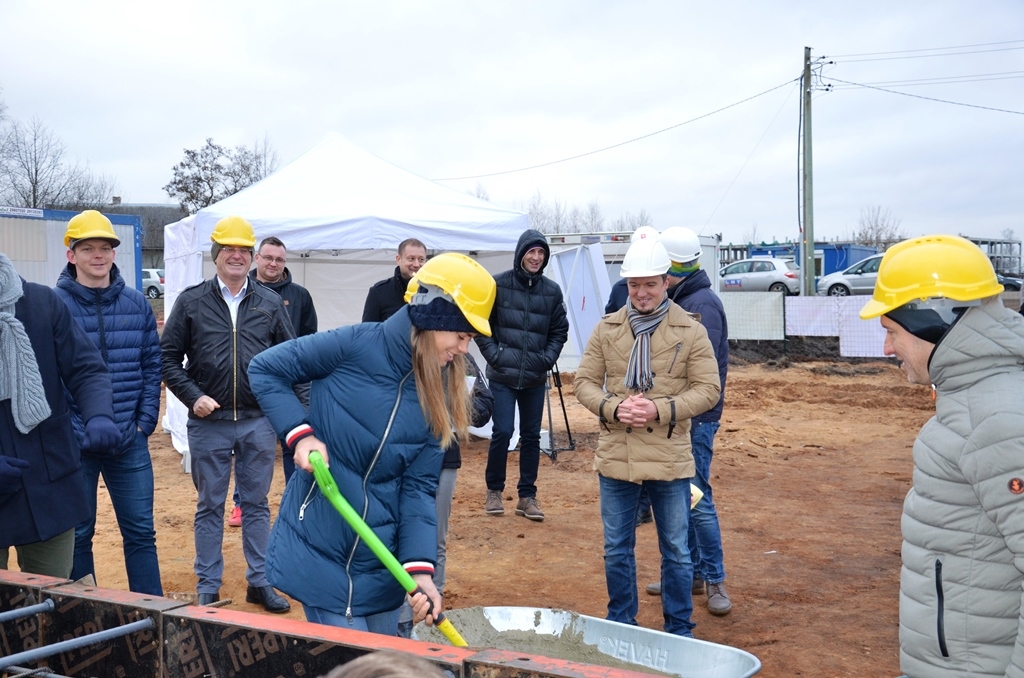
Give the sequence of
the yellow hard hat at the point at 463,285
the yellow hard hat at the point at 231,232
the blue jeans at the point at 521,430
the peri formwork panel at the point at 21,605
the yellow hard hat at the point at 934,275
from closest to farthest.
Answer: the yellow hard hat at the point at 934,275 < the peri formwork panel at the point at 21,605 < the yellow hard hat at the point at 463,285 < the yellow hard hat at the point at 231,232 < the blue jeans at the point at 521,430

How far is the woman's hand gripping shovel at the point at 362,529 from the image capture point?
2.49 meters

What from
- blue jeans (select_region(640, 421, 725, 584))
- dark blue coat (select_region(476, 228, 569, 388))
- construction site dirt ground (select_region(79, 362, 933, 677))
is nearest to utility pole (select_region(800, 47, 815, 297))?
construction site dirt ground (select_region(79, 362, 933, 677))

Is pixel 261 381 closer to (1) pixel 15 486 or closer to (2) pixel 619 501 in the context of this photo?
(1) pixel 15 486

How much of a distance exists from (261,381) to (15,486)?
3.29 feet

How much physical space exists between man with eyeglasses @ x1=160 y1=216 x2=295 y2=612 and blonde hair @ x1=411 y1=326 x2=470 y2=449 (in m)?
2.00

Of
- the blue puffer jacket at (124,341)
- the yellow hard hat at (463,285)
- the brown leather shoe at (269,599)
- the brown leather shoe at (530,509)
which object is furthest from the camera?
the brown leather shoe at (530,509)

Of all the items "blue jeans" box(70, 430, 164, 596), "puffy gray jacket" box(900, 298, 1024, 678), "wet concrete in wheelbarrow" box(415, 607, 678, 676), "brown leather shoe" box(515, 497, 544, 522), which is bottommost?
"brown leather shoe" box(515, 497, 544, 522)

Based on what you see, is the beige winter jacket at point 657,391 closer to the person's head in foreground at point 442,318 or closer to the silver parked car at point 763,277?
the person's head in foreground at point 442,318

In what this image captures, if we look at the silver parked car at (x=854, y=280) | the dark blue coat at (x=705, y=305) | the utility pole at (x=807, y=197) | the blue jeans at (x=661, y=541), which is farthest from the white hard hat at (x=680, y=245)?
the silver parked car at (x=854, y=280)

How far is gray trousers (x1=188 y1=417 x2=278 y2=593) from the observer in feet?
14.8

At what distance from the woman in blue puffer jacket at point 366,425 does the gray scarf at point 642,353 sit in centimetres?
143

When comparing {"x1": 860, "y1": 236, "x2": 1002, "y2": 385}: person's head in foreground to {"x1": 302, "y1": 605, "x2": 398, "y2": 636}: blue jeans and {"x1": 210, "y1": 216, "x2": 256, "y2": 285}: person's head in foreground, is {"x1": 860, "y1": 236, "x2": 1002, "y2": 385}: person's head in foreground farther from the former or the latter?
{"x1": 210, "y1": 216, "x2": 256, "y2": 285}: person's head in foreground

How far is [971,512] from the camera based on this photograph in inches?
77.7

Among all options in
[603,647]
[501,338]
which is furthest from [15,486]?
[501,338]
